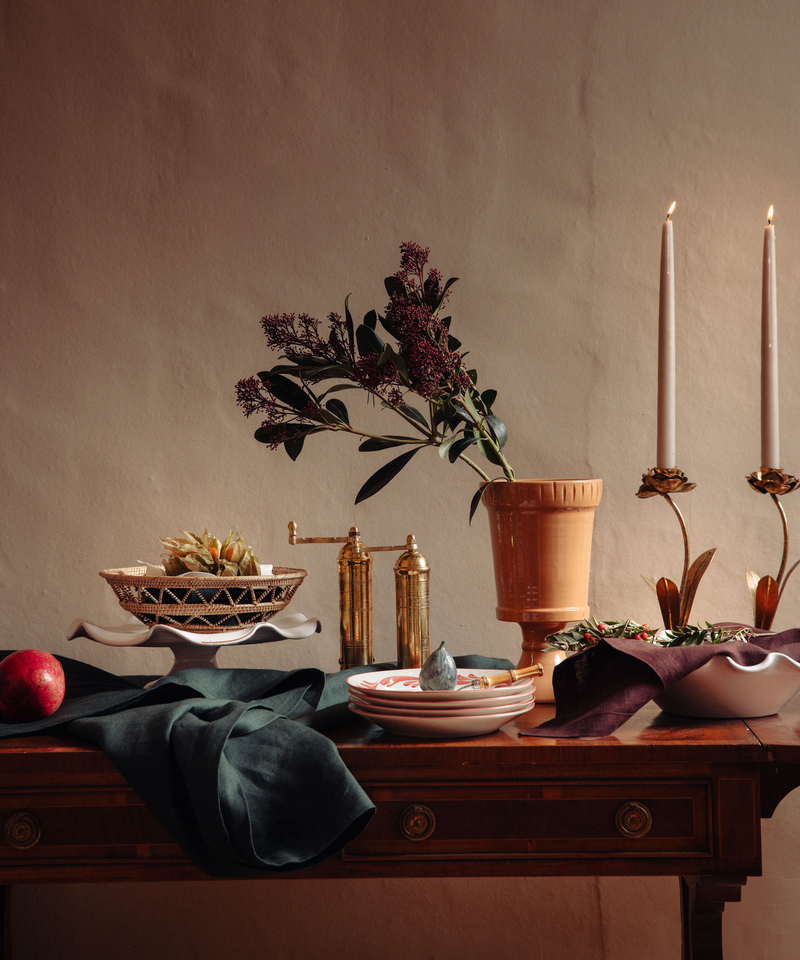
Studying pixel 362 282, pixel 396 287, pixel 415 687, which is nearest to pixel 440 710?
pixel 415 687

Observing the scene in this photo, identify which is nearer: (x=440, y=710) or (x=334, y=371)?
(x=440, y=710)

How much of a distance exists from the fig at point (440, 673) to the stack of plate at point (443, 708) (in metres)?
0.03

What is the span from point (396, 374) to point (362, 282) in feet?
1.46

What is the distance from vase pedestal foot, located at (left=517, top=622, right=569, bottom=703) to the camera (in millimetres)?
1030

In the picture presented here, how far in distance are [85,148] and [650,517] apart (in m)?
1.11

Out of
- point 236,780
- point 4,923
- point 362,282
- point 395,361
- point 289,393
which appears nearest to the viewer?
point 236,780

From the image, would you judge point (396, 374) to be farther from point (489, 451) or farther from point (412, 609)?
point (412, 609)

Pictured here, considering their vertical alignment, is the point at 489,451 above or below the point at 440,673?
above

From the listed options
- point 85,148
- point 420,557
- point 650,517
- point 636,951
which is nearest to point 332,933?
point 636,951

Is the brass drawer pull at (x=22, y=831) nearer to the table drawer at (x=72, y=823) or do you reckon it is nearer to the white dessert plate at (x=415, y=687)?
the table drawer at (x=72, y=823)

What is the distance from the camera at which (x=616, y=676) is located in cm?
89

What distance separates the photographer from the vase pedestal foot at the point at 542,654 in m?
1.03

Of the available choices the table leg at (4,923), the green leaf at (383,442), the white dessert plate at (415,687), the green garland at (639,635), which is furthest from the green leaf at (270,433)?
the table leg at (4,923)

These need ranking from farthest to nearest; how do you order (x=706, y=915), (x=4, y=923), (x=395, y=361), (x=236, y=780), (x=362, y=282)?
1. (x=362, y=282)
2. (x=4, y=923)
3. (x=395, y=361)
4. (x=706, y=915)
5. (x=236, y=780)
